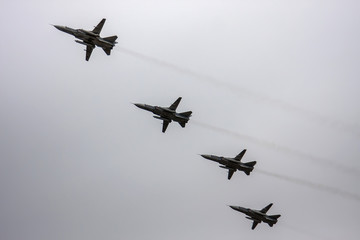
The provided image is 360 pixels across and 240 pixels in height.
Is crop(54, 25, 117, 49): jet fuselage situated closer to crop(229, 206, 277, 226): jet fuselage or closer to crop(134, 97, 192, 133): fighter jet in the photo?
crop(134, 97, 192, 133): fighter jet

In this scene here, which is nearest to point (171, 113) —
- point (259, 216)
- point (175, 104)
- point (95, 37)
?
point (175, 104)

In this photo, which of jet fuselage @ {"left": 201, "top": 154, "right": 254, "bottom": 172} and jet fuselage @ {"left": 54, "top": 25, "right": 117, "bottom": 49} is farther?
jet fuselage @ {"left": 201, "top": 154, "right": 254, "bottom": 172}

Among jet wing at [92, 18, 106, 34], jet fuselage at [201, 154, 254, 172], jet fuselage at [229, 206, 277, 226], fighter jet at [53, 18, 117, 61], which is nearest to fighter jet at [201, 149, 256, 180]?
jet fuselage at [201, 154, 254, 172]

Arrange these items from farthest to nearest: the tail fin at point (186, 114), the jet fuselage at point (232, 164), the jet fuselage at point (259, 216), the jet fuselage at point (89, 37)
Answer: the jet fuselage at point (259, 216)
the jet fuselage at point (232, 164)
the tail fin at point (186, 114)
the jet fuselage at point (89, 37)

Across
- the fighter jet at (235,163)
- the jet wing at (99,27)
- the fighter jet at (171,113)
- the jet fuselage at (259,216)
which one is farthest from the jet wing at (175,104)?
the jet fuselage at (259,216)

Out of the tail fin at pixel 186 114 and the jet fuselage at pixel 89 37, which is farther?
the tail fin at pixel 186 114

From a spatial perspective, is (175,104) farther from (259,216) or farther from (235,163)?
(259,216)

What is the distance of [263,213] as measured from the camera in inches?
4835

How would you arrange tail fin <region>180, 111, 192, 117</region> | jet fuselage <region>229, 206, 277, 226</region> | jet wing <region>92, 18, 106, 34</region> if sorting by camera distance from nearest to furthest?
jet wing <region>92, 18, 106, 34</region> → tail fin <region>180, 111, 192, 117</region> → jet fuselage <region>229, 206, 277, 226</region>

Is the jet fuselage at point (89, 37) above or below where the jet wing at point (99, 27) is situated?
below

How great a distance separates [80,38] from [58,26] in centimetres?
432

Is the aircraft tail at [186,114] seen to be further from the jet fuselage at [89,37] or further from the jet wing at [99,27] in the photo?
the jet wing at [99,27]

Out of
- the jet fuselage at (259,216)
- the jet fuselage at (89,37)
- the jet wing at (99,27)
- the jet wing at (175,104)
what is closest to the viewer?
the jet wing at (99,27)

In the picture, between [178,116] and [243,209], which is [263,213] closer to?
[243,209]
